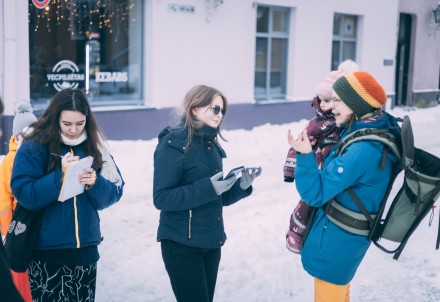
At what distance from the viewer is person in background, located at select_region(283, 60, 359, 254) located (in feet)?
11.3

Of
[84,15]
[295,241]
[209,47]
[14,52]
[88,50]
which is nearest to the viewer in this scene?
[295,241]

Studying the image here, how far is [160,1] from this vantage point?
11938mm

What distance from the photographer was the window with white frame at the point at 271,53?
1440cm

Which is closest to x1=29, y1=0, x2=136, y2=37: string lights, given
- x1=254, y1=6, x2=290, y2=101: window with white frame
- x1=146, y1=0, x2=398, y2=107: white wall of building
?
x1=146, y1=0, x2=398, y2=107: white wall of building

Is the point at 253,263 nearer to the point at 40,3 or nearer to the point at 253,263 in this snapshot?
the point at 253,263

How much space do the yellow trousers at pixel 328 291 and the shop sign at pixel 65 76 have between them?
27.0 feet

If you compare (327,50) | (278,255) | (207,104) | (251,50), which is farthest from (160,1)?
(207,104)

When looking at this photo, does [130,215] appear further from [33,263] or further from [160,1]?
[160,1]

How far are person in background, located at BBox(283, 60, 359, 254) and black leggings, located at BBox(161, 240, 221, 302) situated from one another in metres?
0.52

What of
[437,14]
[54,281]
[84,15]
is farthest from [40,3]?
[437,14]

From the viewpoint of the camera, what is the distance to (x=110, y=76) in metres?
11.9

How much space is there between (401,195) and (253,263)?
2.59 meters

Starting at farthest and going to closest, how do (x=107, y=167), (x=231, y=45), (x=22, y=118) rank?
1. (x=231, y=45)
2. (x=22, y=118)
3. (x=107, y=167)

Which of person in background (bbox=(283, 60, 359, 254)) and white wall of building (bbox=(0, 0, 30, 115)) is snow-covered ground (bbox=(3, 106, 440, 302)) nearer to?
person in background (bbox=(283, 60, 359, 254))
